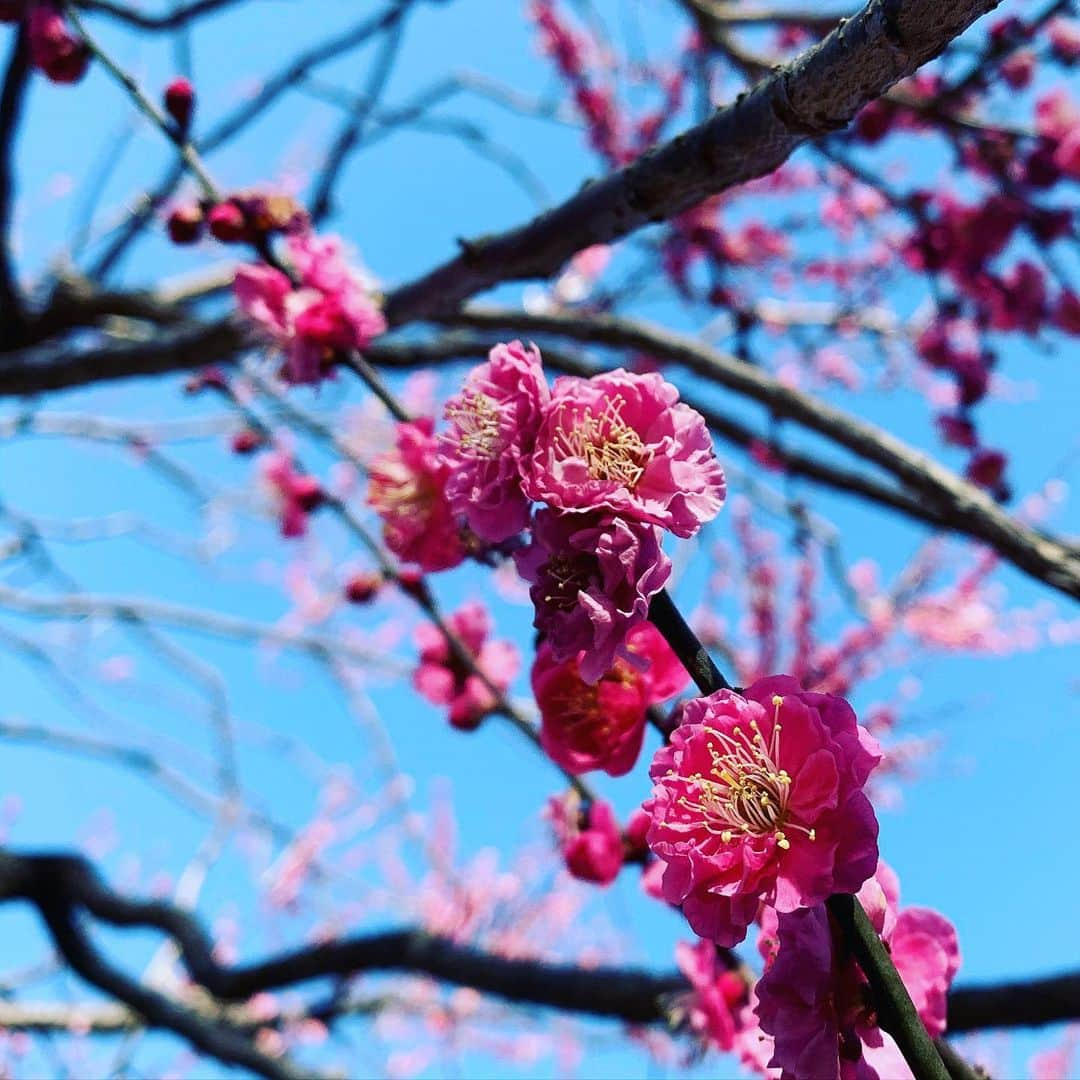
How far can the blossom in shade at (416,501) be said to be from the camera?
1.32 m

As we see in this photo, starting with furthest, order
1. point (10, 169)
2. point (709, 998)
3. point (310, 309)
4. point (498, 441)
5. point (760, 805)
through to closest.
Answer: point (10, 169)
point (310, 309)
point (709, 998)
point (498, 441)
point (760, 805)

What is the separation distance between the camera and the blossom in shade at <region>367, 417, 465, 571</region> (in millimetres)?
1322

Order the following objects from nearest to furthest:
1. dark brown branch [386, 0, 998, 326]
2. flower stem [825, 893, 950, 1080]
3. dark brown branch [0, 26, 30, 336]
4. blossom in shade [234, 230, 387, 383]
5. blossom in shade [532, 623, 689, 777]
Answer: flower stem [825, 893, 950, 1080]
dark brown branch [386, 0, 998, 326]
blossom in shade [532, 623, 689, 777]
blossom in shade [234, 230, 387, 383]
dark brown branch [0, 26, 30, 336]

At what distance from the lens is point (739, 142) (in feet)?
3.73

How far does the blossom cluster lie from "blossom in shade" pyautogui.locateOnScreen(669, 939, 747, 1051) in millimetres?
2090

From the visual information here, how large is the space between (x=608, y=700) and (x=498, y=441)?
372 mm

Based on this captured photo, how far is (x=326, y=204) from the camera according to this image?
2.94 metres

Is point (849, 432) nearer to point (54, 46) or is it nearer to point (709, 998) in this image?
point (709, 998)

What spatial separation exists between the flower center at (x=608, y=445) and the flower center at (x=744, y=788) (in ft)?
0.93

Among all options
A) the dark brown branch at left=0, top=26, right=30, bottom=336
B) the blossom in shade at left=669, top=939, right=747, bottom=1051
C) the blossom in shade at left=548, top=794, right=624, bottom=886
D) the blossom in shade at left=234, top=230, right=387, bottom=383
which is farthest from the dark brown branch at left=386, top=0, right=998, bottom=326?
the dark brown branch at left=0, top=26, right=30, bottom=336

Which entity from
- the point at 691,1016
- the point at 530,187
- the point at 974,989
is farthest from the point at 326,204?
the point at 974,989

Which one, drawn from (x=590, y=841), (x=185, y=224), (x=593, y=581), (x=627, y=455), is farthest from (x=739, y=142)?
(x=185, y=224)

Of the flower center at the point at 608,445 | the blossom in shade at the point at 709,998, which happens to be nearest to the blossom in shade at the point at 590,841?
the blossom in shade at the point at 709,998

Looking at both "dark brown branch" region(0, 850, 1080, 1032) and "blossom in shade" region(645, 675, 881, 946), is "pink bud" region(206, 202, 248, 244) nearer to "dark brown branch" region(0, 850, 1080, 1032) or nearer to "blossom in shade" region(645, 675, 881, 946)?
"blossom in shade" region(645, 675, 881, 946)
